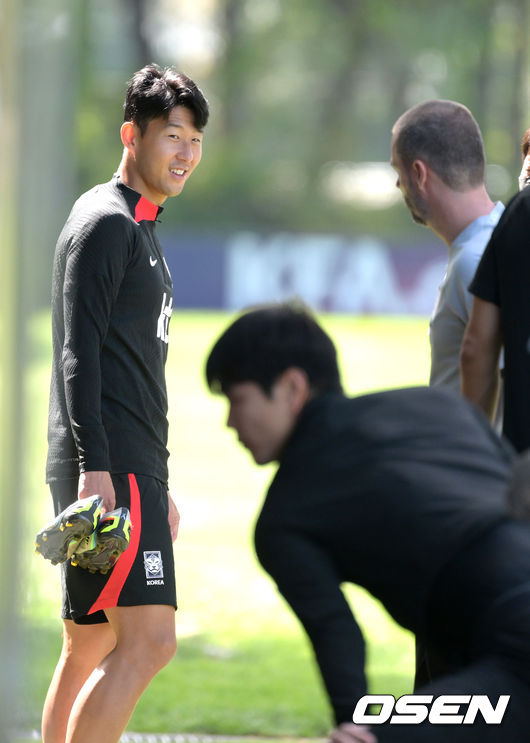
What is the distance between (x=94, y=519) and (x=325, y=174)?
1215 inches

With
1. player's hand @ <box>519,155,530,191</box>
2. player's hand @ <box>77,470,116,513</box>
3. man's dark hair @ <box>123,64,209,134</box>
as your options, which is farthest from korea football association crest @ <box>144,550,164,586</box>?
player's hand @ <box>519,155,530,191</box>

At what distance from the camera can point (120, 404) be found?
9.59 ft

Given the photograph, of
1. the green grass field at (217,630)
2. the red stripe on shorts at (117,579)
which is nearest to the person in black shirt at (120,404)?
the red stripe on shorts at (117,579)

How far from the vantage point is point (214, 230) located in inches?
1211

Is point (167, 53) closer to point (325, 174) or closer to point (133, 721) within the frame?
point (325, 174)

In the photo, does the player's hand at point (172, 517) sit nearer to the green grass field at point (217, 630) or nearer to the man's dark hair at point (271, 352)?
the green grass field at point (217, 630)

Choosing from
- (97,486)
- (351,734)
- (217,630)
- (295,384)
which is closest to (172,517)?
(97,486)

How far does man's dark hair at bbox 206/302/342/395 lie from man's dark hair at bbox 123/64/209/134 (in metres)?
1.00

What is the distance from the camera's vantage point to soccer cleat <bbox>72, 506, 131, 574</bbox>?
2.74 metres

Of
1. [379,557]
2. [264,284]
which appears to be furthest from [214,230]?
[379,557]

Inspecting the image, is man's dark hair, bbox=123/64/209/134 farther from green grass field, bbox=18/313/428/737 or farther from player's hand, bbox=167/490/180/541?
player's hand, bbox=167/490/180/541

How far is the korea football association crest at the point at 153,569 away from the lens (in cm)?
288

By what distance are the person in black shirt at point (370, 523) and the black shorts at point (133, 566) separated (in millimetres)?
757

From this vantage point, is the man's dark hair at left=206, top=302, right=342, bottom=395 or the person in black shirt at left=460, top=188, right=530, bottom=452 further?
the person in black shirt at left=460, top=188, right=530, bottom=452
